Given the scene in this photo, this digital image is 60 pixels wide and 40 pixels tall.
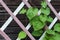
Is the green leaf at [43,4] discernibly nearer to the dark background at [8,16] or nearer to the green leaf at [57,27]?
the dark background at [8,16]

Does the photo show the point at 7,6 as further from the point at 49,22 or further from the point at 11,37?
the point at 49,22

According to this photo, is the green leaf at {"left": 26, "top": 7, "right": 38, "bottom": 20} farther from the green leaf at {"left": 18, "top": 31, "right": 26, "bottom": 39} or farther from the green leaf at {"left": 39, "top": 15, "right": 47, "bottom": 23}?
the green leaf at {"left": 18, "top": 31, "right": 26, "bottom": 39}

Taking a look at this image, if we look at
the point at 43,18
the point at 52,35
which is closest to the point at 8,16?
the point at 43,18

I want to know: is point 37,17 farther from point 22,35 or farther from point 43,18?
point 22,35

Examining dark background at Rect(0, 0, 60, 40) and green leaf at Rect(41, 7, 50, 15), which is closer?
green leaf at Rect(41, 7, 50, 15)

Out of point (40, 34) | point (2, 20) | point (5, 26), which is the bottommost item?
point (40, 34)

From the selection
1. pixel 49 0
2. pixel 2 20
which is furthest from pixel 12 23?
pixel 49 0

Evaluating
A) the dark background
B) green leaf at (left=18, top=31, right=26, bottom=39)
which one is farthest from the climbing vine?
the dark background

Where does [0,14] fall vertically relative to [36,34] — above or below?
above

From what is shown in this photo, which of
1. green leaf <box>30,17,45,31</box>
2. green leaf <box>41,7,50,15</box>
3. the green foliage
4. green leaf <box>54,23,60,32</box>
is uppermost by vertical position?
green leaf <box>41,7,50,15</box>

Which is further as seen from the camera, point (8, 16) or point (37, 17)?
point (8, 16)

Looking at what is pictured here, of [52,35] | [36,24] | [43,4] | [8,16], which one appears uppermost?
[8,16]
